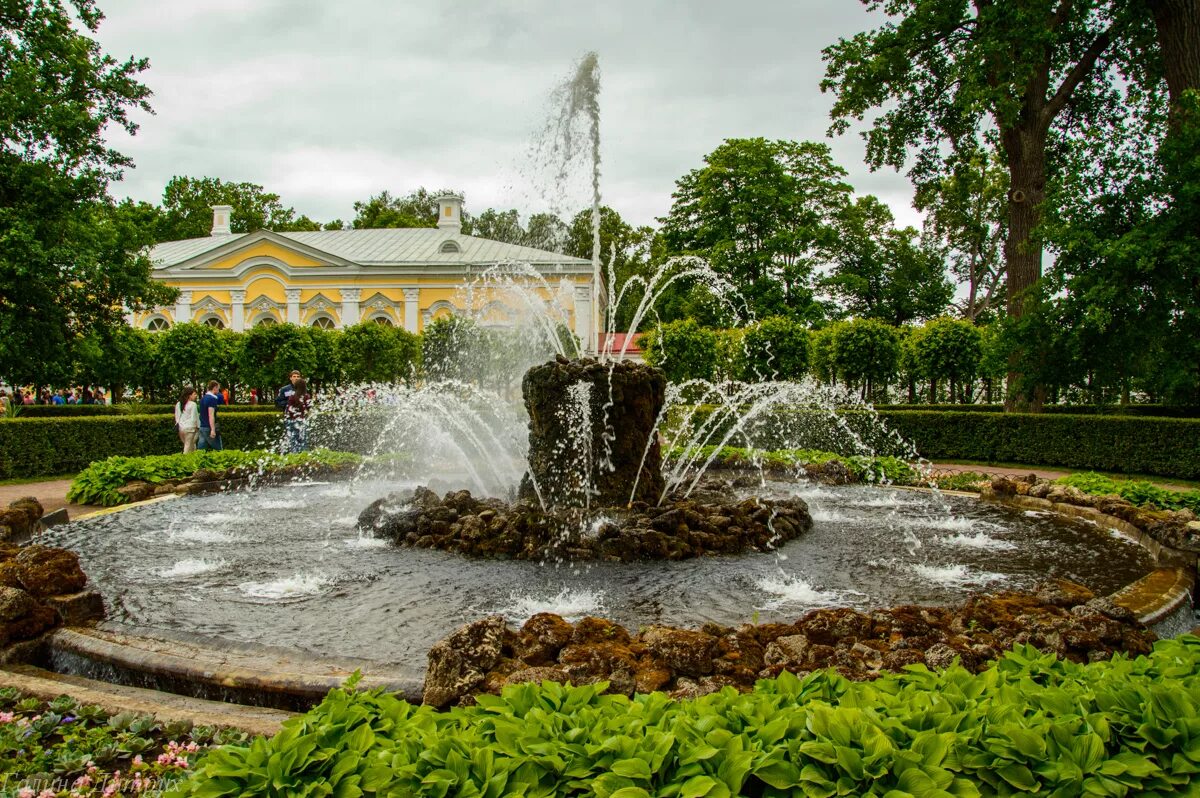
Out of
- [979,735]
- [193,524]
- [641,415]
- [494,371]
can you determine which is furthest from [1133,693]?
[494,371]

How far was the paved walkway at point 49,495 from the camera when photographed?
10141mm

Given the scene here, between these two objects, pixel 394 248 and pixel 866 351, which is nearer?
pixel 866 351

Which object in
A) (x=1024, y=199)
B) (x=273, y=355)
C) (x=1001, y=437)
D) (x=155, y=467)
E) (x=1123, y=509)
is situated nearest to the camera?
(x=1123, y=509)

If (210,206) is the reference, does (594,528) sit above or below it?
below

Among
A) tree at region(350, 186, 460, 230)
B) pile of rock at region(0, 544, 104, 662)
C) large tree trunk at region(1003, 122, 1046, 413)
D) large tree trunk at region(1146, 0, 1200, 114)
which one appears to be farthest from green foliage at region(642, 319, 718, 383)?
tree at region(350, 186, 460, 230)

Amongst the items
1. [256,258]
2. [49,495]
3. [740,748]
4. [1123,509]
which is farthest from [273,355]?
[740,748]

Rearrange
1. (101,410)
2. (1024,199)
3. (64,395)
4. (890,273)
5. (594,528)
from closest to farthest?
(594,528), (1024,199), (101,410), (64,395), (890,273)

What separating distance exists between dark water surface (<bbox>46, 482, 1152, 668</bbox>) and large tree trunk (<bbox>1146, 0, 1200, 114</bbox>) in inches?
451

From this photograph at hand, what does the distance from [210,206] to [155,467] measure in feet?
182

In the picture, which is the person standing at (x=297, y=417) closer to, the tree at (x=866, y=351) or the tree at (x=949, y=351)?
the tree at (x=866, y=351)

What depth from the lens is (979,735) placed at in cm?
215

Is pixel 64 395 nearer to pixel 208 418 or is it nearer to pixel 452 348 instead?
pixel 452 348

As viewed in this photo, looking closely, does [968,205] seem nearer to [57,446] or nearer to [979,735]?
[57,446]

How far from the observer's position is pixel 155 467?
37.0 feet
